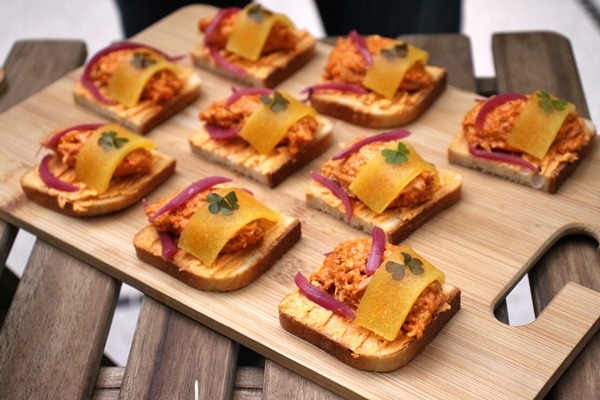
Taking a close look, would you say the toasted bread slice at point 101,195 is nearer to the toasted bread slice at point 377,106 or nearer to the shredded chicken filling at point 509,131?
the toasted bread slice at point 377,106

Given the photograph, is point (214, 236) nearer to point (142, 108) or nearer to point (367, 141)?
point (367, 141)

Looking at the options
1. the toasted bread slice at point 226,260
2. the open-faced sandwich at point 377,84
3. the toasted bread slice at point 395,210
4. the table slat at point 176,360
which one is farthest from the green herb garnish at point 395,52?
the table slat at point 176,360

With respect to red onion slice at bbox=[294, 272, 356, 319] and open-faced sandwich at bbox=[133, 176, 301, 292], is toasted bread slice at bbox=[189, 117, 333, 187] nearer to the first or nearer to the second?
open-faced sandwich at bbox=[133, 176, 301, 292]

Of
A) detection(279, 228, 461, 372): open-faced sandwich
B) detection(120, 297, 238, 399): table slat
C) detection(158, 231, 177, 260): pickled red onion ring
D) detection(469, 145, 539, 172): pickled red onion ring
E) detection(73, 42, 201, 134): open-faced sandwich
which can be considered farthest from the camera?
detection(73, 42, 201, 134): open-faced sandwich

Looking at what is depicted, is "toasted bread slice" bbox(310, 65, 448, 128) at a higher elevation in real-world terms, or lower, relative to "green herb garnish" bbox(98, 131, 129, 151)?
lower

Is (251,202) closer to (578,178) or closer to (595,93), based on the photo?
(578,178)

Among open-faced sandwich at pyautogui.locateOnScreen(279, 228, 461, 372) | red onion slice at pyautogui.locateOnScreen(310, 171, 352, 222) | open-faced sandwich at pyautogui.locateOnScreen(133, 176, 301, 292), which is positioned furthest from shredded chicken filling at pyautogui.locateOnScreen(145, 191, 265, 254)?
red onion slice at pyautogui.locateOnScreen(310, 171, 352, 222)
